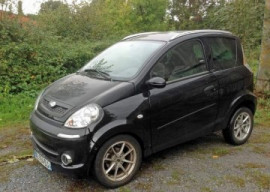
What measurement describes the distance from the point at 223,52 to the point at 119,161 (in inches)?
96.7

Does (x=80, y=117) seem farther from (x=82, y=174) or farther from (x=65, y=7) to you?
(x=65, y=7)

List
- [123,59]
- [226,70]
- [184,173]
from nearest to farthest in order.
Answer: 1. [184,173]
2. [123,59]
3. [226,70]

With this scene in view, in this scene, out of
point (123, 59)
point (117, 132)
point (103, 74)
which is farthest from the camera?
point (123, 59)

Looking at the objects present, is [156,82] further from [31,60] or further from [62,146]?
[31,60]

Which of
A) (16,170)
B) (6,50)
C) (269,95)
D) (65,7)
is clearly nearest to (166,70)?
(16,170)

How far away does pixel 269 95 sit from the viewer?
766 cm

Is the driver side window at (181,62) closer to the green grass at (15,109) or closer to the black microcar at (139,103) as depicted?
the black microcar at (139,103)

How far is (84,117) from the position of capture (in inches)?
141

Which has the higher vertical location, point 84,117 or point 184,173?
point 84,117

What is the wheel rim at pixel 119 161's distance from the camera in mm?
3763

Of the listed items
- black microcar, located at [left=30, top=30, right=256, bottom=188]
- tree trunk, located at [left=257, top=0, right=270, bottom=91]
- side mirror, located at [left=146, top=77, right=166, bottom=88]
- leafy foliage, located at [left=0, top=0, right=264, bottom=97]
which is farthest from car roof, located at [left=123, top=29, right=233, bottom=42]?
leafy foliage, located at [left=0, top=0, right=264, bottom=97]

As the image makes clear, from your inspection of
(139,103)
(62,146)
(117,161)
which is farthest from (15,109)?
(139,103)

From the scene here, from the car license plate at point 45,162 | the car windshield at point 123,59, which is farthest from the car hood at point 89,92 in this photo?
the car license plate at point 45,162

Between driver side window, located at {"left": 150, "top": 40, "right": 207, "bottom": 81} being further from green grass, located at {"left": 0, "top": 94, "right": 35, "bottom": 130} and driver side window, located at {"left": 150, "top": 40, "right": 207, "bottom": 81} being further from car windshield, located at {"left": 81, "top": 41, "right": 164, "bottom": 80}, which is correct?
green grass, located at {"left": 0, "top": 94, "right": 35, "bottom": 130}
